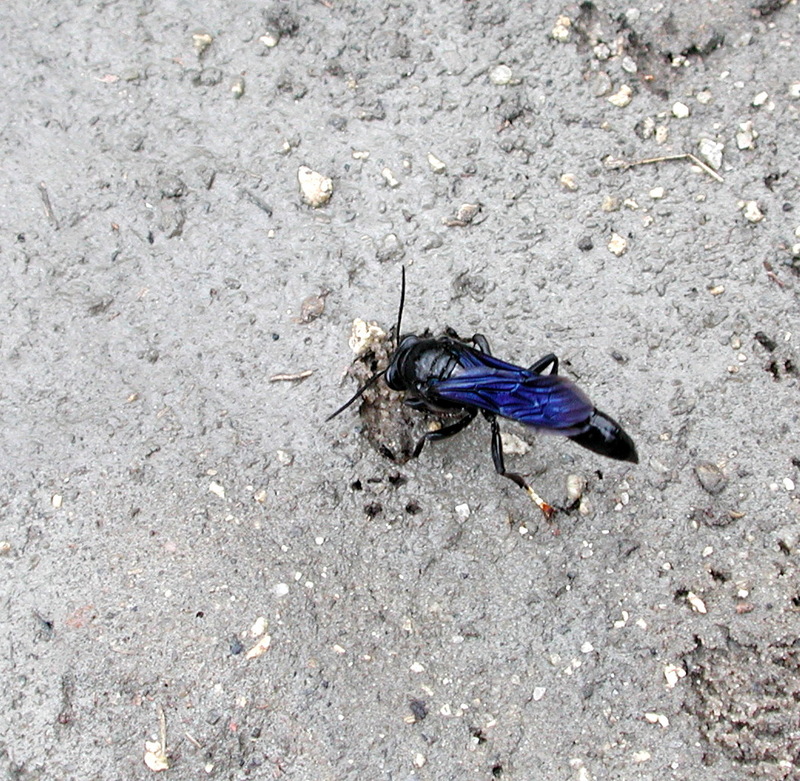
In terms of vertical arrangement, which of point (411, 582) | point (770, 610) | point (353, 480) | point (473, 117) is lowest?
point (770, 610)

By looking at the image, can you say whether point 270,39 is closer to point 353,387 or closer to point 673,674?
point 353,387

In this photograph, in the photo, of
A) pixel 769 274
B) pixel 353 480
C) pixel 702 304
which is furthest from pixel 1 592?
pixel 769 274

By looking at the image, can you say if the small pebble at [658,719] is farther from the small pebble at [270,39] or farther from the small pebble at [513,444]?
the small pebble at [270,39]

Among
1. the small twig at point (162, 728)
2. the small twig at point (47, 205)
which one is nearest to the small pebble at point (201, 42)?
the small twig at point (47, 205)

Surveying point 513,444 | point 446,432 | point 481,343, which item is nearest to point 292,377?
point 446,432

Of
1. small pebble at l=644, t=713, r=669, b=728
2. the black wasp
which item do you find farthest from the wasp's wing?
small pebble at l=644, t=713, r=669, b=728

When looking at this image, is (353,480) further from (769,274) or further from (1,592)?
(769,274)
